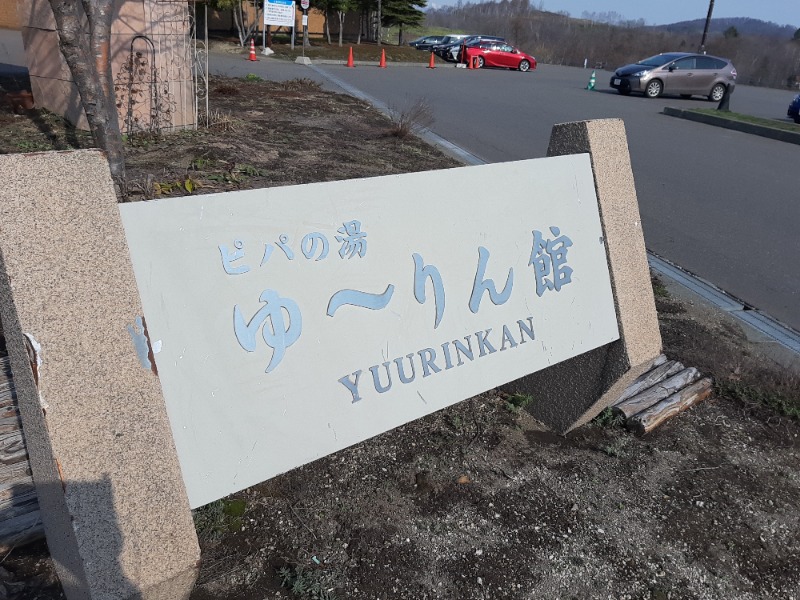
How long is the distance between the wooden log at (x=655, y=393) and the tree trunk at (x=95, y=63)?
388 cm

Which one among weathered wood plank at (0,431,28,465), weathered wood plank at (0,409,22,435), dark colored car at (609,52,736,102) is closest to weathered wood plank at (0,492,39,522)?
weathered wood plank at (0,431,28,465)

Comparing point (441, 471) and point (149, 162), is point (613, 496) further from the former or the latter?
point (149, 162)

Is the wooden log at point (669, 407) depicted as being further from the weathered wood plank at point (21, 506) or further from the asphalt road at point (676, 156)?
the weathered wood plank at point (21, 506)

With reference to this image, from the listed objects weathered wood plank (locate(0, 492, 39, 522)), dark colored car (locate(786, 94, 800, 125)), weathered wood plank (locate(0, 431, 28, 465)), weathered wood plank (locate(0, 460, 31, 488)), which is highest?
dark colored car (locate(786, 94, 800, 125))

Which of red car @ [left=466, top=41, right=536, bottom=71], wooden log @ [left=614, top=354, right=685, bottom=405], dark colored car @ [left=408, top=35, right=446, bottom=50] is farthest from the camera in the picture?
dark colored car @ [left=408, top=35, right=446, bottom=50]

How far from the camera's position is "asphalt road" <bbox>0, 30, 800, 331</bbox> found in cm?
621

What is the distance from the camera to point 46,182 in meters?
1.52

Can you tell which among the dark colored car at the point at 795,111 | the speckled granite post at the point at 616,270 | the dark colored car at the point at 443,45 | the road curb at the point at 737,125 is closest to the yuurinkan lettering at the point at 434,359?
the speckled granite post at the point at 616,270

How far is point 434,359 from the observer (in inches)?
93.0

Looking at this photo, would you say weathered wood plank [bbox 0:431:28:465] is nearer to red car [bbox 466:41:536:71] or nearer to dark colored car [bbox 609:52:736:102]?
dark colored car [bbox 609:52:736:102]

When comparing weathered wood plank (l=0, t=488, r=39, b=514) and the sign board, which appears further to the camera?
the sign board

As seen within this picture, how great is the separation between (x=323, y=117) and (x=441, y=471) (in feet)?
31.0

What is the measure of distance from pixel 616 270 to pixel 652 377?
3.51 ft

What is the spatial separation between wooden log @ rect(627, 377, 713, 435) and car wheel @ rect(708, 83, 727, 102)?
799 inches
